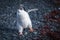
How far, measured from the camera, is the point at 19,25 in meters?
3.66

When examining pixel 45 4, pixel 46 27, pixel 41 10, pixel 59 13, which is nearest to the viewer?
pixel 46 27

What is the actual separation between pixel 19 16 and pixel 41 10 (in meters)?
1.31

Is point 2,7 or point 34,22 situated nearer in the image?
point 34,22

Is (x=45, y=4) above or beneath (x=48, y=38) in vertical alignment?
above

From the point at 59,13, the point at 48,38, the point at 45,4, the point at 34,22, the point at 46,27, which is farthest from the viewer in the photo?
the point at 45,4

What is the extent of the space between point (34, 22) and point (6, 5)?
1.39 m

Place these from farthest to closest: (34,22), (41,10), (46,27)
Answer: (41,10) → (34,22) → (46,27)

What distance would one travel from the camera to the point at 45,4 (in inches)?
204

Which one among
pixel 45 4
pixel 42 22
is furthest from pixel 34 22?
pixel 45 4

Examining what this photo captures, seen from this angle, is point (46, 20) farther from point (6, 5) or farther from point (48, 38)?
point (6, 5)

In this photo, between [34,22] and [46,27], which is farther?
[34,22]

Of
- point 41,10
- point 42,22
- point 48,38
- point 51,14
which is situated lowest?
point 48,38

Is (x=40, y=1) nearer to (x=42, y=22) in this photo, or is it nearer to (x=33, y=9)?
(x=33, y=9)

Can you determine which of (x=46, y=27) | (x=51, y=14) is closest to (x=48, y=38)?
(x=46, y=27)
